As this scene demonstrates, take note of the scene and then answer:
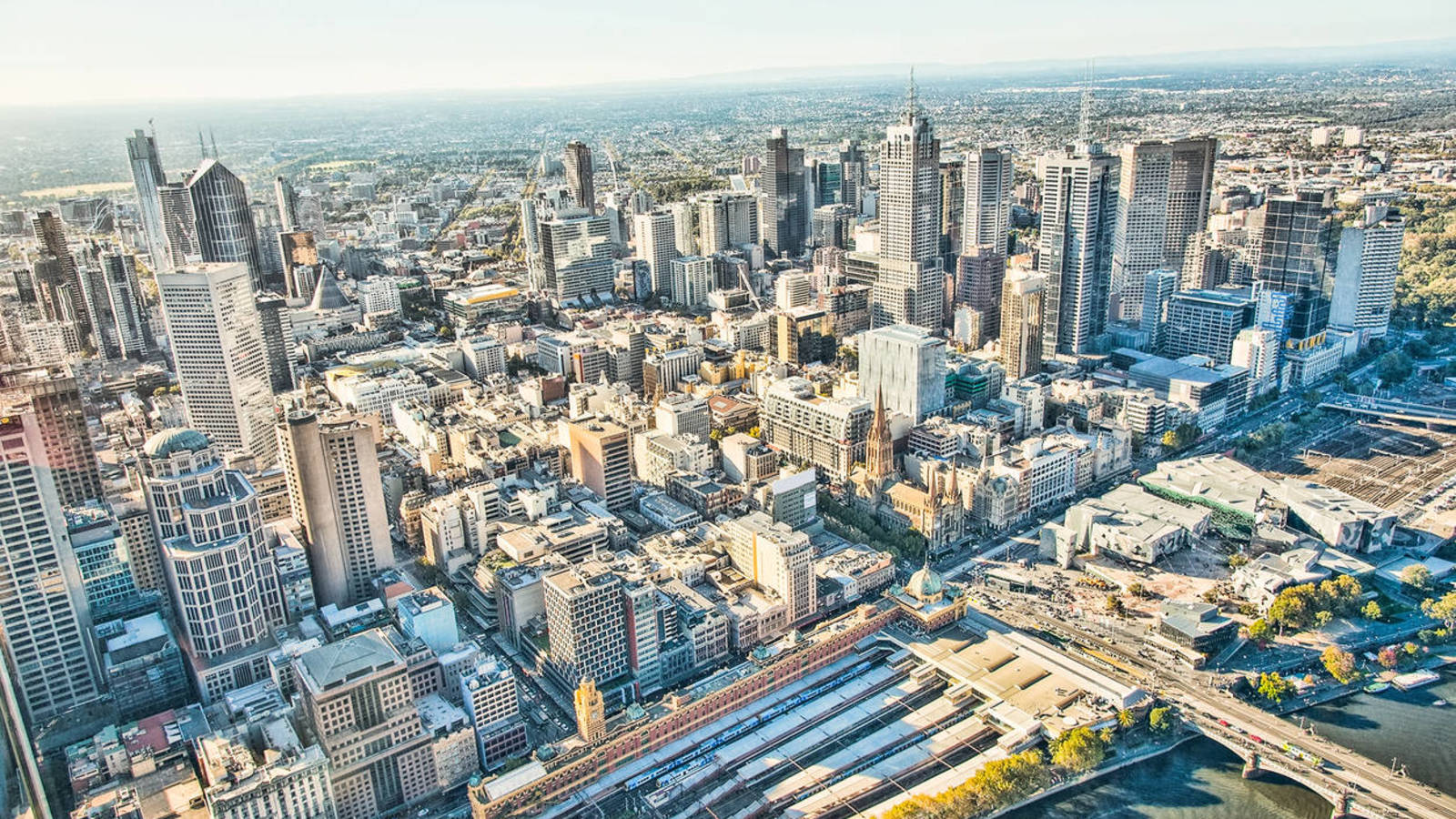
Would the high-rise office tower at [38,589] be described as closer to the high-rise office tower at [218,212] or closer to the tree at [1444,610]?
the high-rise office tower at [218,212]

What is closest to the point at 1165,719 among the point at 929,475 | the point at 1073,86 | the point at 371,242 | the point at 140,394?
the point at 929,475

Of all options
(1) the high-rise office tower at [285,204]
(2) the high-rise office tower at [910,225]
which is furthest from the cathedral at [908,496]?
(1) the high-rise office tower at [285,204]

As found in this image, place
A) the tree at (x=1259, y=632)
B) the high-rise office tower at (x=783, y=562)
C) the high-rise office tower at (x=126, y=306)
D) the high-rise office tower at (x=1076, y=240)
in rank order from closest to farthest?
1. the tree at (x=1259, y=632)
2. the high-rise office tower at (x=783, y=562)
3. the high-rise office tower at (x=126, y=306)
4. the high-rise office tower at (x=1076, y=240)

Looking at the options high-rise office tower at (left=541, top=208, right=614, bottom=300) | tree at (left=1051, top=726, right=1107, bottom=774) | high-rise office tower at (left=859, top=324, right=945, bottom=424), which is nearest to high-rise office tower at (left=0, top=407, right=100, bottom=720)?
tree at (left=1051, top=726, right=1107, bottom=774)

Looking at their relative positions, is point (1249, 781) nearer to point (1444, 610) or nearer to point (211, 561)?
point (1444, 610)

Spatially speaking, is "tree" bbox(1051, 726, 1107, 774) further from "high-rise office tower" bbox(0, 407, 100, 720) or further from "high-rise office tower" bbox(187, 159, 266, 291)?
"high-rise office tower" bbox(187, 159, 266, 291)
